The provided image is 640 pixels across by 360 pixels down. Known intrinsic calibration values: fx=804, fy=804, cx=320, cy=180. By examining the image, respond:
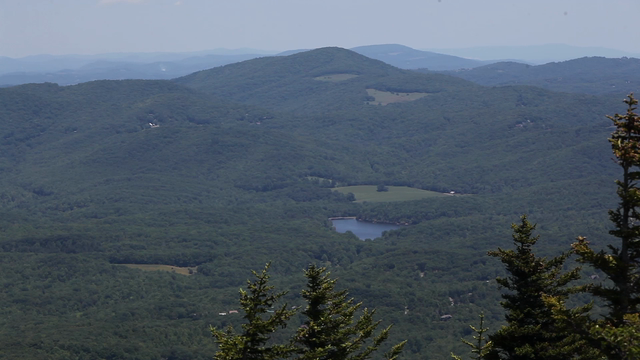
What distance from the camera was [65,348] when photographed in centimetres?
9612

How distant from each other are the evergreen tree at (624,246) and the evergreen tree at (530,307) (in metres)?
1.41

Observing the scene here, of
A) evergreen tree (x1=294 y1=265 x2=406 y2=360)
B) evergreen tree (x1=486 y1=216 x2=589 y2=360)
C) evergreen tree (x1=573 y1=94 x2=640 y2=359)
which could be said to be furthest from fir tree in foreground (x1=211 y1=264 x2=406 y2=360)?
evergreen tree (x1=573 y1=94 x2=640 y2=359)

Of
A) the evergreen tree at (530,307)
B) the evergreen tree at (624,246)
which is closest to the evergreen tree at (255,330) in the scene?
the evergreen tree at (530,307)

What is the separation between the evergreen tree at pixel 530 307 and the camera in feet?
78.6

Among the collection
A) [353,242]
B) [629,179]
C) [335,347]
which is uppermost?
[629,179]

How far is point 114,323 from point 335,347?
305 feet

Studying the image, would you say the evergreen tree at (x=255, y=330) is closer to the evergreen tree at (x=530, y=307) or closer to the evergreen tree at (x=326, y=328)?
the evergreen tree at (x=326, y=328)

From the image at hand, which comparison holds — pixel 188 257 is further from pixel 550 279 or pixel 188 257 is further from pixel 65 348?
pixel 550 279

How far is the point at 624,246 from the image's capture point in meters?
22.0

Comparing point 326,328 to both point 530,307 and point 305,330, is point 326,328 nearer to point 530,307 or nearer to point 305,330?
point 305,330

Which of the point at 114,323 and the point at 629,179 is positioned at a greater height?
the point at 629,179

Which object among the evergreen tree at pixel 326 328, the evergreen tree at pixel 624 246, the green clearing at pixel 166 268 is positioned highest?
the evergreen tree at pixel 624 246

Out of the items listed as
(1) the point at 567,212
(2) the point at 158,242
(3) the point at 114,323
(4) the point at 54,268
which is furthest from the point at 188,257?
(1) the point at 567,212

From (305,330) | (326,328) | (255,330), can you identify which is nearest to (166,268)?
(326,328)
